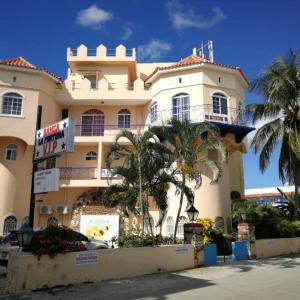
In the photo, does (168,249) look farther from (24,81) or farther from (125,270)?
(24,81)

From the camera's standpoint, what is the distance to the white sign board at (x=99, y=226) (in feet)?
→ 80.9

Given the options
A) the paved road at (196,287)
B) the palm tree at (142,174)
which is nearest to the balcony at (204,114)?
the palm tree at (142,174)

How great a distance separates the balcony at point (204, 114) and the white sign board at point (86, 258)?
13.5 meters

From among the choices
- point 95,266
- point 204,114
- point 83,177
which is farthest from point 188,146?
point 83,177

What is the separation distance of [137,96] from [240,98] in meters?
7.27

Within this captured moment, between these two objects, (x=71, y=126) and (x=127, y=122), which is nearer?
(x=71, y=126)

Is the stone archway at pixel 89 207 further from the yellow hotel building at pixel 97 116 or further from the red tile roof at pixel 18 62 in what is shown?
the red tile roof at pixel 18 62

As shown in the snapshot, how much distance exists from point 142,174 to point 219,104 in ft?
34.1

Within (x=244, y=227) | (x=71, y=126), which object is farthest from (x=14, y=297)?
(x=244, y=227)

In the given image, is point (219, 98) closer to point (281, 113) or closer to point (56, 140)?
point (281, 113)

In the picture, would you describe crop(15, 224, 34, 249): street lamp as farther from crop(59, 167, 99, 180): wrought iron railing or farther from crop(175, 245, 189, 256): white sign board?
crop(59, 167, 99, 180): wrought iron railing

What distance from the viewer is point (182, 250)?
1555cm

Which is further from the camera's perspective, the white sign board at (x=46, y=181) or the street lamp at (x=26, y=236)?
the white sign board at (x=46, y=181)

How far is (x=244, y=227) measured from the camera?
756 inches
